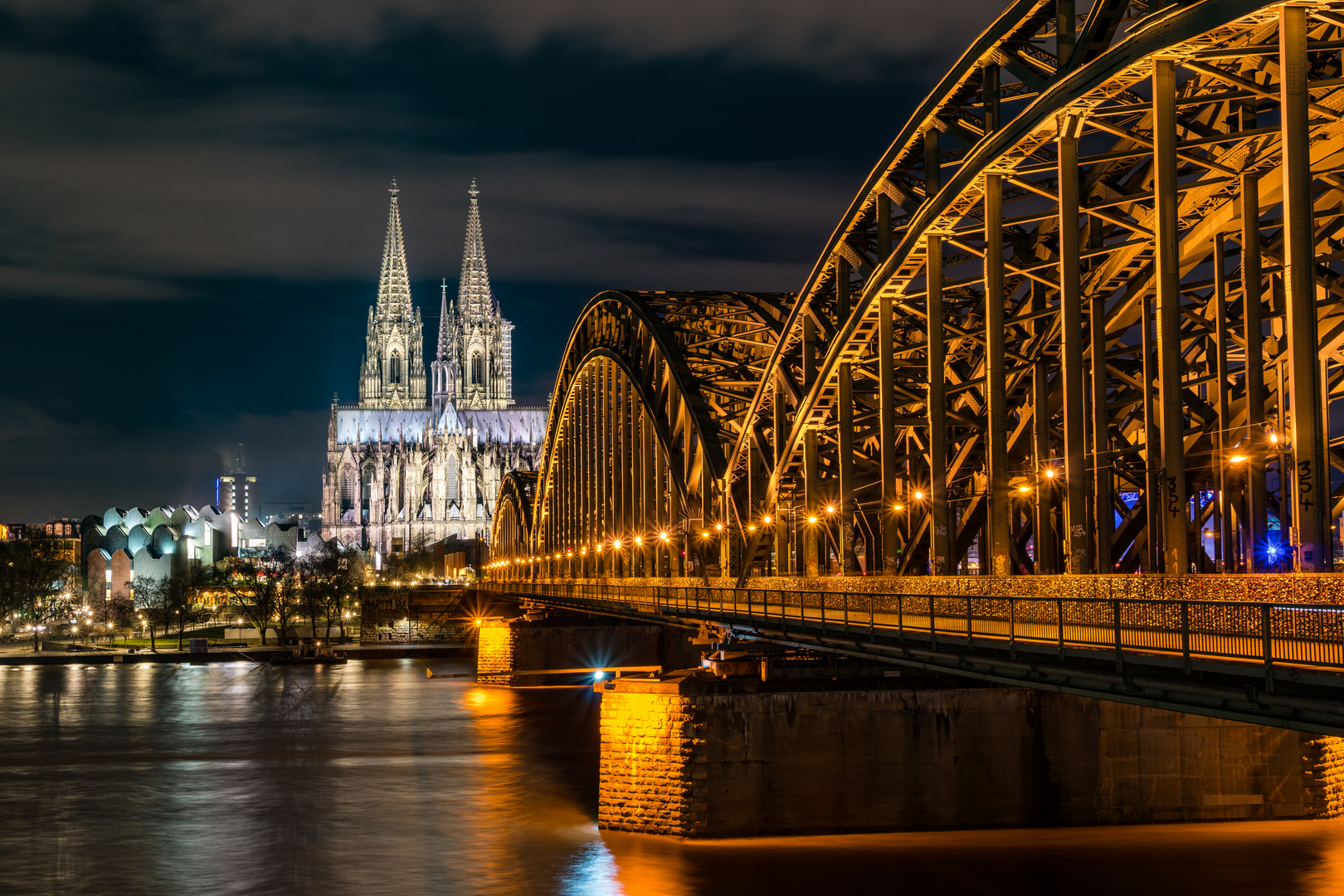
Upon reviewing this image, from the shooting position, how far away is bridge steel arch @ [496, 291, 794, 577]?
64438 mm

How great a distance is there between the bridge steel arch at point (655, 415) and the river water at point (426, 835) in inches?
411

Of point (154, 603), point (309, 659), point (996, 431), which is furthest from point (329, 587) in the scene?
point (996, 431)

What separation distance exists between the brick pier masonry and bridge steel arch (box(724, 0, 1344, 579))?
354cm

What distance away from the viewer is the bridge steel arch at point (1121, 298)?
24.3 m

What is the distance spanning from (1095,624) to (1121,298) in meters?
16.0

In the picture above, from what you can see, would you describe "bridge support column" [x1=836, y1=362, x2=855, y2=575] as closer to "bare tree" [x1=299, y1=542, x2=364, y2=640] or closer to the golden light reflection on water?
the golden light reflection on water

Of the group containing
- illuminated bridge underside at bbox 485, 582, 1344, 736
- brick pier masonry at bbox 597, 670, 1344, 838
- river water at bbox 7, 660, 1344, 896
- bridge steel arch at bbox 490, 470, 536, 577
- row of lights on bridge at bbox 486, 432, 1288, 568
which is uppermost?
bridge steel arch at bbox 490, 470, 536, 577

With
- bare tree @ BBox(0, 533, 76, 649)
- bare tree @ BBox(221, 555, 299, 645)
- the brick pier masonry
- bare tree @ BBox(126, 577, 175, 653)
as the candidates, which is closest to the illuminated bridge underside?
the brick pier masonry

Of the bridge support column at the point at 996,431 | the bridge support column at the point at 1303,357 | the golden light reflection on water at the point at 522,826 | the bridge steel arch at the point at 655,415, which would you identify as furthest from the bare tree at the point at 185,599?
the bridge support column at the point at 1303,357

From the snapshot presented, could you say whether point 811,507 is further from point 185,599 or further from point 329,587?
point 185,599

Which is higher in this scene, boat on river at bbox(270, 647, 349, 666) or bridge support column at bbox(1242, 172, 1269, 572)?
bridge support column at bbox(1242, 172, 1269, 572)

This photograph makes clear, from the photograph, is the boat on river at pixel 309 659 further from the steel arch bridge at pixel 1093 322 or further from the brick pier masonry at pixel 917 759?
the brick pier masonry at pixel 917 759

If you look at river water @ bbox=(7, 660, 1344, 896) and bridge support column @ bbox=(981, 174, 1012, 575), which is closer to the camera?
bridge support column @ bbox=(981, 174, 1012, 575)

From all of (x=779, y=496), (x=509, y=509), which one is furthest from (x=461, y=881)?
(x=509, y=509)
